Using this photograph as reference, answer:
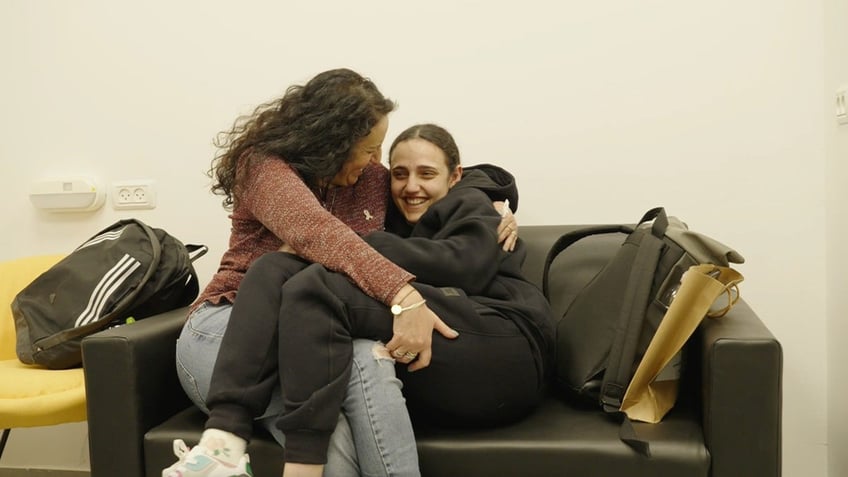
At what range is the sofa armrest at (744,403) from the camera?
4.16 ft

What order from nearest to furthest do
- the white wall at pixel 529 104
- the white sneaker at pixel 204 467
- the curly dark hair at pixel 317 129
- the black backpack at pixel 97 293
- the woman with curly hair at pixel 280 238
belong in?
the white sneaker at pixel 204 467
the woman with curly hair at pixel 280 238
the curly dark hair at pixel 317 129
the black backpack at pixel 97 293
the white wall at pixel 529 104

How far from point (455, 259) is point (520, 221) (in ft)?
2.09

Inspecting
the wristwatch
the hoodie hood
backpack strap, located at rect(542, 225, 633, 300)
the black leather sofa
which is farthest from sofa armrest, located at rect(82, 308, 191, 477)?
backpack strap, located at rect(542, 225, 633, 300)

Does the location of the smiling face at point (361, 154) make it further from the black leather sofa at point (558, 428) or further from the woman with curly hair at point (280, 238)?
the black leather sofa at point (558, 428)

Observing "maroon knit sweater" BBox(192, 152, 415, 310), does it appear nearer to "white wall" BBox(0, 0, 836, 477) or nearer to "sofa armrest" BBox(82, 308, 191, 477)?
"sofa armrest" BBox(82, 308, 191, 477)

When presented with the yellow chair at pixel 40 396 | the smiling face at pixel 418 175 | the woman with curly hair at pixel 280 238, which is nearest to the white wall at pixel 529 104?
the smiling face at pixel 418 175

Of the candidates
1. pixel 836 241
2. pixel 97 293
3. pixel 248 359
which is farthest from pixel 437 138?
pixel 836 241

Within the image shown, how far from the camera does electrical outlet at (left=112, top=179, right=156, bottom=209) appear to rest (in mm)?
2301

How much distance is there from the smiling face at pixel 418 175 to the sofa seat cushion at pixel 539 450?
58cm

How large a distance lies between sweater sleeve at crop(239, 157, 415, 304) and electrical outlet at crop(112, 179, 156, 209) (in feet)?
2.84

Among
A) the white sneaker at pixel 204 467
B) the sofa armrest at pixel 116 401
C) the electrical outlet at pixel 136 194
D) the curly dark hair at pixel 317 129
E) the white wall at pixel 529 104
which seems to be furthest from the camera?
the electrical outlet at pixel 136 194

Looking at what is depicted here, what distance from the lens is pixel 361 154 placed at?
1.64 meters

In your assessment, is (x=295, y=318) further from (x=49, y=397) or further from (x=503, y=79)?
(x=503, y=79)

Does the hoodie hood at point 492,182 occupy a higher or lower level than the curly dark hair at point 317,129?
lower
